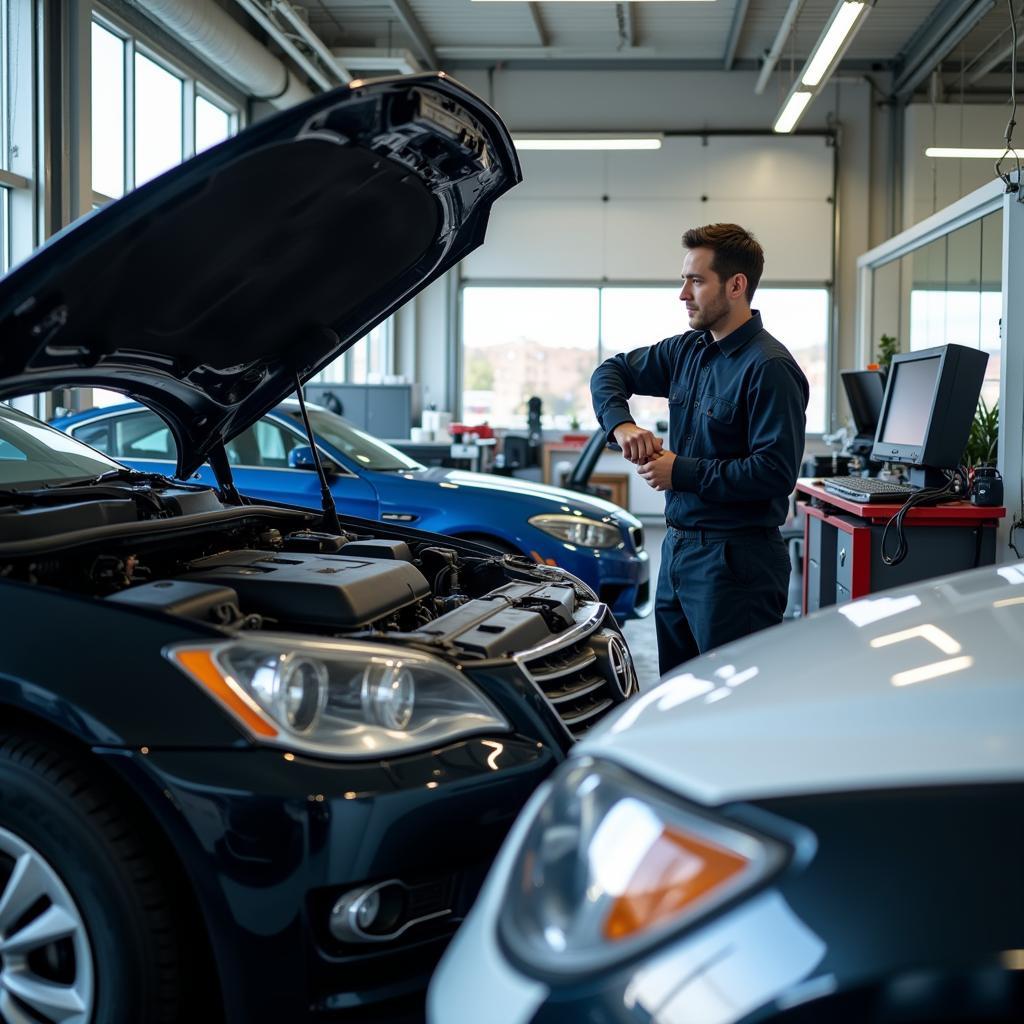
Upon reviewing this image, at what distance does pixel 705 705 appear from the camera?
1.02 meters

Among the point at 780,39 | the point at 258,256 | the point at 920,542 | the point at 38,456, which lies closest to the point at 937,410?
the point at 920,542

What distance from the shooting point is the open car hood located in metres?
1.61

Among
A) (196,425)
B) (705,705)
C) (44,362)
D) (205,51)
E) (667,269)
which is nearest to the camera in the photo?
(705,705)

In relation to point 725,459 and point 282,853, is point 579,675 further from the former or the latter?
point 725,459

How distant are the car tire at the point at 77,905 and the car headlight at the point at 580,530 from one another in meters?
3.57

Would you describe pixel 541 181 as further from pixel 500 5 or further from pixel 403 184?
pixel 403 184

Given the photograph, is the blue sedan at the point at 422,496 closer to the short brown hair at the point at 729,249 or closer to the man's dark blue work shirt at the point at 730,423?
the man's dark blue work shirt at the point at 730,423

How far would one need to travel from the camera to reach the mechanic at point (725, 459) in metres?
2.66

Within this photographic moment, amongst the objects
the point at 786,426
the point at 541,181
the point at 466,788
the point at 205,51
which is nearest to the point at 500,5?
the point at 541,181

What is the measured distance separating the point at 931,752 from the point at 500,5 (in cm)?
1092

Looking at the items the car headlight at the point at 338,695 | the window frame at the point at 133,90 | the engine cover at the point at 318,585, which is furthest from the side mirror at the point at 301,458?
the car headlight at the point at 338,695

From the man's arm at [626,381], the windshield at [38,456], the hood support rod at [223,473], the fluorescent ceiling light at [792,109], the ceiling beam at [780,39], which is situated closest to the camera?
the windshield at [38,456]

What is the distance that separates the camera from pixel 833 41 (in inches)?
300

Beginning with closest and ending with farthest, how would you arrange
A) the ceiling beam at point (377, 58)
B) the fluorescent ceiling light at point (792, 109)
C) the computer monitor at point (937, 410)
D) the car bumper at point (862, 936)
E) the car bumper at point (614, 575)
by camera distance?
the car bumper at point (862, 936)
the computer monitor at point (937, 410)
the car bumper at point (614, 575)
the fluorescent ceiling light at point (792, 109)
the ceiling beam at point (377, 58)
